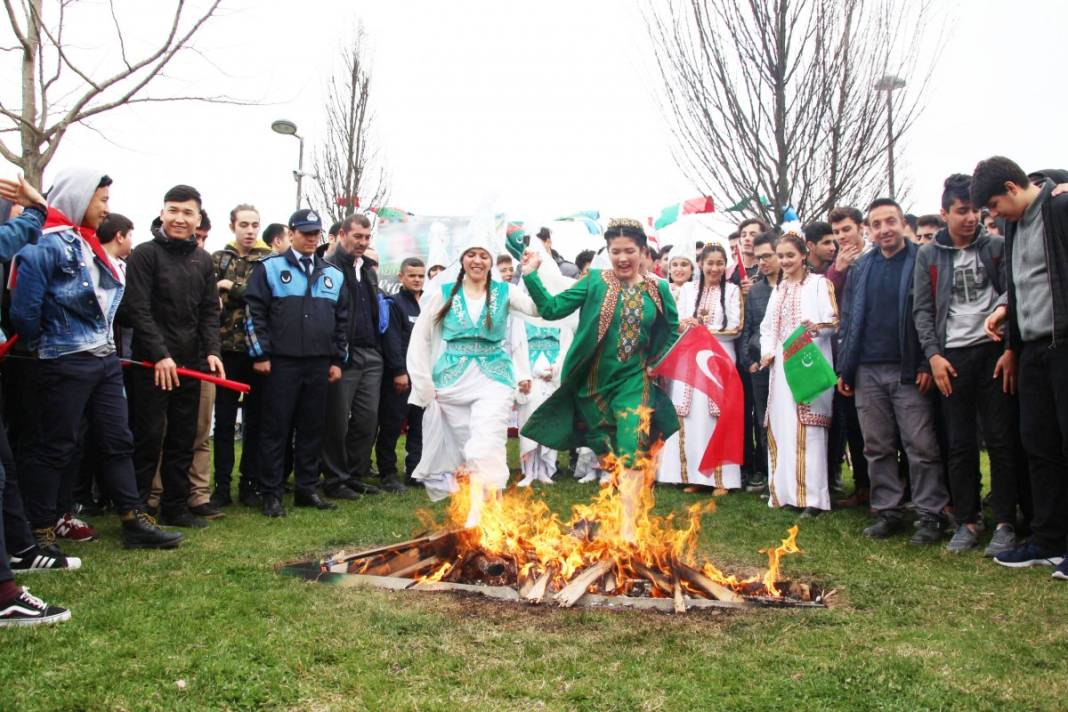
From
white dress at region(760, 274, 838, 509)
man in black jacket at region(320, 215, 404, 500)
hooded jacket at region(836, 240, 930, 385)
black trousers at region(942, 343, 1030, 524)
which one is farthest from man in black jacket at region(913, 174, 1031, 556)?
man in black jacket at region(320, 215, 404, 500)

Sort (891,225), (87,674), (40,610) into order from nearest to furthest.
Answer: (87,674) → (40,610) → (891,225)

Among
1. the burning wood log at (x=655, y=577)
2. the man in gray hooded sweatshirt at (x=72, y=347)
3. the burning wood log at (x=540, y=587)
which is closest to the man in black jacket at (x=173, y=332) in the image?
the man in gray hooded sweatshirt at (x=72, y=347)

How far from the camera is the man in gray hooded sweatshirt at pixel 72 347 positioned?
511cm

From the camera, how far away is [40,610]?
3.88 m

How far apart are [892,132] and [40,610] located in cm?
1122

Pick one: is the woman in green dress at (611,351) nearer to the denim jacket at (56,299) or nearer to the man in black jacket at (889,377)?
the man in black jacket at (889,377)

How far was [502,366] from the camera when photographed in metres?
6.90

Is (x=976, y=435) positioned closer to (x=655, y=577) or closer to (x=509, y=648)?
(x=655, y=577)

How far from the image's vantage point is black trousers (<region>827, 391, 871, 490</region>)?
24.9 feet

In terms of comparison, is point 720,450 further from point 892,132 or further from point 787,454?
point 892,132

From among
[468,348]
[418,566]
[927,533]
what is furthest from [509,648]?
[927,533]

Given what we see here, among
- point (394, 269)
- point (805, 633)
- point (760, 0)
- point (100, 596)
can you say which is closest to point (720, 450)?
point (805, 633)

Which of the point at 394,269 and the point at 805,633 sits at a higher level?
the point at 394,269

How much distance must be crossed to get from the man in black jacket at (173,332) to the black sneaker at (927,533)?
517 centimetres
